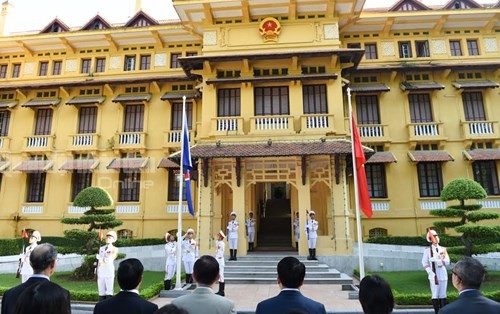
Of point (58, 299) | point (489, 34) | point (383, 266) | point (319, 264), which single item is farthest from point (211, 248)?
point (489, 34)

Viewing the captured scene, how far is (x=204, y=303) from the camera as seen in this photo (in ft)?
10.5

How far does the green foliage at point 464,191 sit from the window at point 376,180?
18.6ft

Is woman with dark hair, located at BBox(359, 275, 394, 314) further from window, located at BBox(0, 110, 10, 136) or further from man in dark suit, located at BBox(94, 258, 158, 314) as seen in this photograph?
window, located at BBox(0, 110, 10, 136)

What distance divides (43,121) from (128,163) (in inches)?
261

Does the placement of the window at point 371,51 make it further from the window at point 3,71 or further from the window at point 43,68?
the window at point 3,71

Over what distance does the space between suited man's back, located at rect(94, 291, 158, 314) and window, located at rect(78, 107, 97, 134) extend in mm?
19293

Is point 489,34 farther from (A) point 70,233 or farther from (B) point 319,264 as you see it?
(A) point 70,233

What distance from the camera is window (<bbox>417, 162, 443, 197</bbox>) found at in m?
18.0

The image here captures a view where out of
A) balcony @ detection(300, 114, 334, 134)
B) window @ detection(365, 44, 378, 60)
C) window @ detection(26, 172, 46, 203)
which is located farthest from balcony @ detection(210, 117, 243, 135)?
window @ detection(26, 172, 46, 203)

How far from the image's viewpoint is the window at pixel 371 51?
19.5 metres

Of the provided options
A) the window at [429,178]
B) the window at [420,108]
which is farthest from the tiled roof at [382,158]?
the window at [420,108]

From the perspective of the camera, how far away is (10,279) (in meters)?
12.8

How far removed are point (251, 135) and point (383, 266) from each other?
7.89 metres

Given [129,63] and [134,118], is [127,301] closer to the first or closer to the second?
[134,118]
